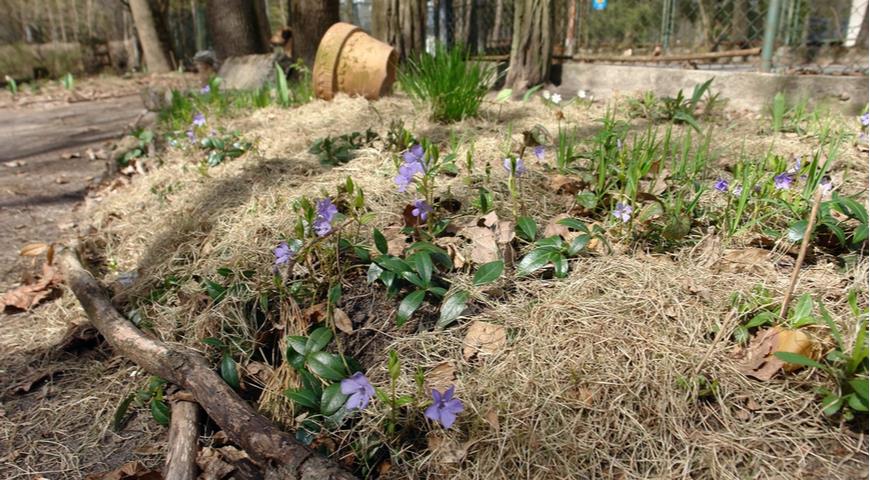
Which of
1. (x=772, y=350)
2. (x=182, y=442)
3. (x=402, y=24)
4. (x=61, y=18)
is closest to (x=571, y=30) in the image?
(x=402, y=24)

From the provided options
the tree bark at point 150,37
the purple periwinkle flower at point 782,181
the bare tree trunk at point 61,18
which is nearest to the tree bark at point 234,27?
the tree bark at point 150,37

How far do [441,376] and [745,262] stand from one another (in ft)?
3.22

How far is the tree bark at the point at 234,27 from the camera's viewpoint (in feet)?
23.6

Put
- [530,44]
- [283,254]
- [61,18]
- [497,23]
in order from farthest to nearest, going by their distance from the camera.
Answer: [61,18] < [497,23] < [530,44] < [283,254]

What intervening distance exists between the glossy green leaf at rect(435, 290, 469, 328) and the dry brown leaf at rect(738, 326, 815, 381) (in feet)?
2.35

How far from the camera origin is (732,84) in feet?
13.9

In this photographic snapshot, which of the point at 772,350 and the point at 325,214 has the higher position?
the point at 325,214

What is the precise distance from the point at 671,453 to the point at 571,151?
1.28m

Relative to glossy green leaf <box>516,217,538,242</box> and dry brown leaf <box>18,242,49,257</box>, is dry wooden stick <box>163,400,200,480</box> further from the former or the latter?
dry brown leaf <box>18,242,49,257</box>

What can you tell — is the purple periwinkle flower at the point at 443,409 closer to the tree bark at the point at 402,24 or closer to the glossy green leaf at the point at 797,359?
the glossy green leaf at the point at 797,359

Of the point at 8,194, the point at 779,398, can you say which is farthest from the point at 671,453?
the point at 8,194

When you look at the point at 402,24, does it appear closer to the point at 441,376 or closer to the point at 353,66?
the point at 353,66

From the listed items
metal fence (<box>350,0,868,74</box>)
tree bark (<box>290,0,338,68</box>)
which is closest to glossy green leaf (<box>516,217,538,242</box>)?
metal fence (<box>350,0,868,74</box>)

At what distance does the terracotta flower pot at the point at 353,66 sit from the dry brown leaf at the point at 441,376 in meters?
3.21
